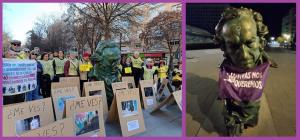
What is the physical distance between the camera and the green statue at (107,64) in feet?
16.5

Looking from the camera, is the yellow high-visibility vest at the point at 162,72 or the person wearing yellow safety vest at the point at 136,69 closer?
the person wearing yellow safety vest at the point at 136,69

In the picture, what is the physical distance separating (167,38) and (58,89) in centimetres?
604

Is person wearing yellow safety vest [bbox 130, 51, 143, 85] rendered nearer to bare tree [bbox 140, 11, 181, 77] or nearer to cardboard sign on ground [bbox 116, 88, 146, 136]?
bare tree [bbox 140, 11, 181, 77]

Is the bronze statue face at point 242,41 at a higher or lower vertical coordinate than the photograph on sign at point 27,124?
higher

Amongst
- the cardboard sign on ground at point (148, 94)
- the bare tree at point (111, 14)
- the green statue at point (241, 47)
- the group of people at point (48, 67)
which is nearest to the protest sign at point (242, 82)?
the green statue at point (241, 47)

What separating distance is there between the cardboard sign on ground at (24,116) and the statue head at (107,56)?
6.71 feet

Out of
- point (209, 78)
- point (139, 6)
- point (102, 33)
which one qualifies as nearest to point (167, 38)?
point (139, 6)

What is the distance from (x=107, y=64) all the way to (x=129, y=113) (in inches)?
61.7

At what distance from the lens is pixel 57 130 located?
2.63 m

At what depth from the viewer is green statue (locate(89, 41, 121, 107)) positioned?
5.04m

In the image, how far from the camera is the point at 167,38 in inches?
376

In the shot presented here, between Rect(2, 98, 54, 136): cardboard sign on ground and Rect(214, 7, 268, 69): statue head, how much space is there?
1.80 meters

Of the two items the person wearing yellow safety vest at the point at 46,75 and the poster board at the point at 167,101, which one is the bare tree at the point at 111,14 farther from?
the poster board at the point at 167,101

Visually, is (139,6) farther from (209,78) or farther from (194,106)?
(194,106)
